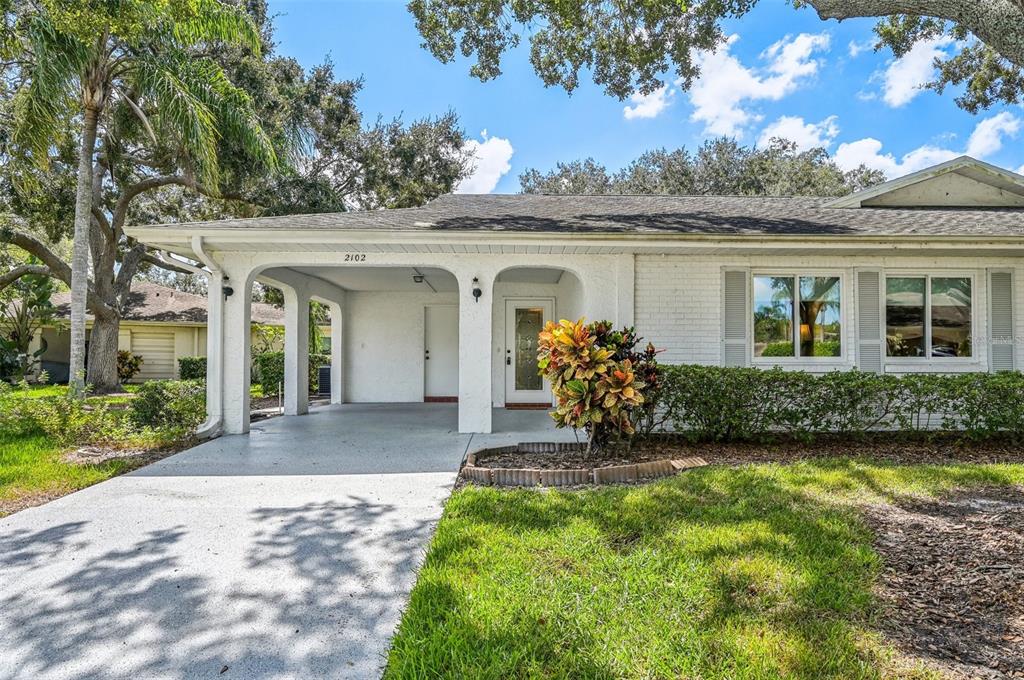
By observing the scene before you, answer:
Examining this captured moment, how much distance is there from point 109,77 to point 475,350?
8.41 metres

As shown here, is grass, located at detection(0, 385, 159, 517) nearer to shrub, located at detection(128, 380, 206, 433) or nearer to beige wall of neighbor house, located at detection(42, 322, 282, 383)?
shrub, located at detection(128, 380, 206, 433)

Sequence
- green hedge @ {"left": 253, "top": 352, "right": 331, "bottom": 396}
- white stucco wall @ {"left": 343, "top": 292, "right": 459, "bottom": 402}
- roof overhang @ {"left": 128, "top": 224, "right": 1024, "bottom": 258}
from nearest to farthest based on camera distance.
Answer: roof overhang @ {"left": 128, "top": 224, "right": 1024, "bottom": 258} → white stucco wall @ {"left": 343, "top": 292, "right": 459, "bottom": 402} → green hedge @ {"left": 253, "top": 352, "right": 331, "bottom": 396}

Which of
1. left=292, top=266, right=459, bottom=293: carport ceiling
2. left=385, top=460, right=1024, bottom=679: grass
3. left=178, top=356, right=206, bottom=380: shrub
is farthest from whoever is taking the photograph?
left=178, top=356, right=206, bottom=380: shrub

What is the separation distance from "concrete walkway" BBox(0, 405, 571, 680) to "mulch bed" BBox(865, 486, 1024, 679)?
251cm

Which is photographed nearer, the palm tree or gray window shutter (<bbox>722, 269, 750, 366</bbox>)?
the palm tree

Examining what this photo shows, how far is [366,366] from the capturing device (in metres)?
12.6

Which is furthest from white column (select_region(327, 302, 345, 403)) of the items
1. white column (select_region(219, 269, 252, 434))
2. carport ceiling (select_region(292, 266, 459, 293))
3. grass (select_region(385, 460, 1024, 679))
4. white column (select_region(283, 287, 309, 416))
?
grass (select_region(385, 460, 1024, 679))

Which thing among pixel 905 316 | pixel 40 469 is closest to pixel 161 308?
pixel 40 469

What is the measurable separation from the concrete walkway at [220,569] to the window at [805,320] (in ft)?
16.8

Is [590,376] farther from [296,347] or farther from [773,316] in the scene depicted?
[296,347]

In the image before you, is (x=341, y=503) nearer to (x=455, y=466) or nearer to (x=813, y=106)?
(x=455, y=466)

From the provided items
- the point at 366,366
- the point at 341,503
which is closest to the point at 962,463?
the point at 341,503

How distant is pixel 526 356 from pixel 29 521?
851cm

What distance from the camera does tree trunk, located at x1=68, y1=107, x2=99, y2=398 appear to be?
821 cm
